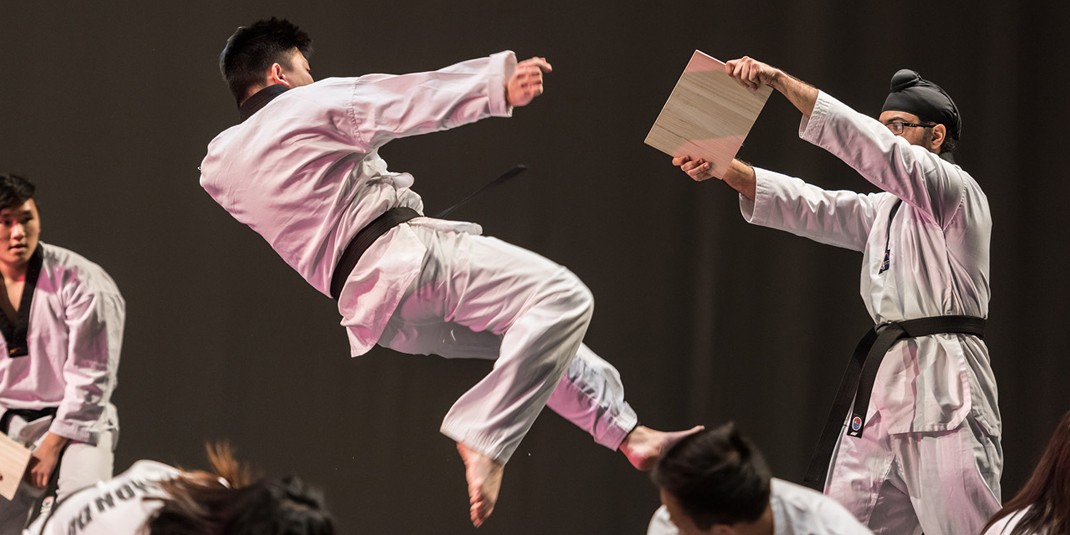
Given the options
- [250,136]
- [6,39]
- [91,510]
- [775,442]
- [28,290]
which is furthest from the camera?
[775,442]

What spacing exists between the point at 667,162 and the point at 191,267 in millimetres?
1791

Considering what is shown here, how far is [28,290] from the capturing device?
3.48m

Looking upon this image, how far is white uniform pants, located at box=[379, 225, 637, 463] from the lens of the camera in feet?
8.90

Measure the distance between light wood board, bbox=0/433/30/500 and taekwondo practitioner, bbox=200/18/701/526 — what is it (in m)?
0.93

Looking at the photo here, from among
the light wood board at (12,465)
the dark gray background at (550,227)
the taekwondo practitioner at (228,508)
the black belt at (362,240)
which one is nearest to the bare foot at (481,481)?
the black belt at (362,240)

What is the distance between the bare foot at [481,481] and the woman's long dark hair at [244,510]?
3.27 ft

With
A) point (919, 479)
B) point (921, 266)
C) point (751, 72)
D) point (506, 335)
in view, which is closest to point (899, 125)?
point (921, 266)

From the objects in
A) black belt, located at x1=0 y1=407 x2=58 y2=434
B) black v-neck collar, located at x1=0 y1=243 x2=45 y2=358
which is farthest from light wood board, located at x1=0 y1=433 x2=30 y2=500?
black v-neck collar, located at x1=0 y1=243 x2=45 y2=358

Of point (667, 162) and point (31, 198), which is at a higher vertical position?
point (667, 162)

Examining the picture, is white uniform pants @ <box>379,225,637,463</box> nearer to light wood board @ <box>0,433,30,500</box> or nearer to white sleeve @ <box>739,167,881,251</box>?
white sleeve @ <box>739,167,881,251</box>

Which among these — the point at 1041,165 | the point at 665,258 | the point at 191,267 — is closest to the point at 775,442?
the point at 665,258

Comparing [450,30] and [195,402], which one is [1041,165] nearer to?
[450,30]

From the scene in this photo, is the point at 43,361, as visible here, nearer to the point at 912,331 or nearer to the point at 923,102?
the point at 912,331

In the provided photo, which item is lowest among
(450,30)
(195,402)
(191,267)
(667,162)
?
(195,402)
